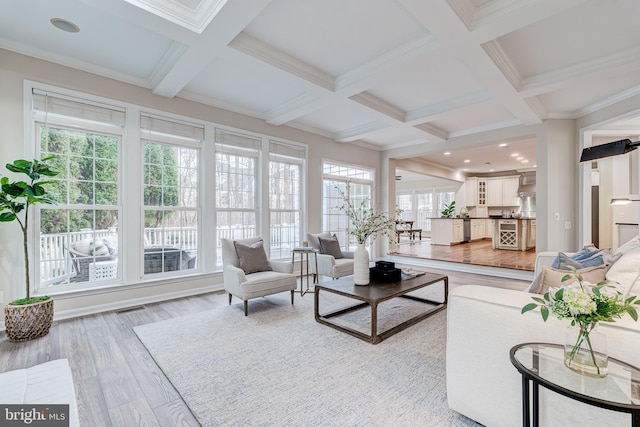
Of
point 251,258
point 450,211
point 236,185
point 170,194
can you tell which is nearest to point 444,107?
point 236,185

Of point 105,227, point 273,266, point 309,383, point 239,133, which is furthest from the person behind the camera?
point 239,133

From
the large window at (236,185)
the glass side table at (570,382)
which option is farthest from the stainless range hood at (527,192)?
the glass side table at (570,382)

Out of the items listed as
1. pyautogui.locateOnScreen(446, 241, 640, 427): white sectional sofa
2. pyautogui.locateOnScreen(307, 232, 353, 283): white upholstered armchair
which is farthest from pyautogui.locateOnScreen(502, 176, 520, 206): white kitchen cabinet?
pyautogui.locateOnScreen(446, 241, 640, 427): white sectional sofa

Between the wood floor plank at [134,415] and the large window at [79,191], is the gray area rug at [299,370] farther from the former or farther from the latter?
the large window at [79,191]

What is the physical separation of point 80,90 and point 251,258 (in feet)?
9.03

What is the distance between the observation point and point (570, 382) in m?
1.07

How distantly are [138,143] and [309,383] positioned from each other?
11.5 ft

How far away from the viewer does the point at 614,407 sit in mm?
932

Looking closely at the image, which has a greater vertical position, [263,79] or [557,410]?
[263,79]

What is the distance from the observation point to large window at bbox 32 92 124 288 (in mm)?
3180

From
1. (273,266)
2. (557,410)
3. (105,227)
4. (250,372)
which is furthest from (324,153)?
(557,410)

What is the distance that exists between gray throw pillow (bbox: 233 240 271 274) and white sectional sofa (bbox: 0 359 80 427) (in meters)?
2.39

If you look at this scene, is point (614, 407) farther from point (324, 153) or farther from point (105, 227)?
point (324, 153)

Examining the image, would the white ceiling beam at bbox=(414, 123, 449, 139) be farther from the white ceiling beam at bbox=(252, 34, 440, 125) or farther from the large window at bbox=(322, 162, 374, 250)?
the large window at bbox=(322, 162, 374, 250)
